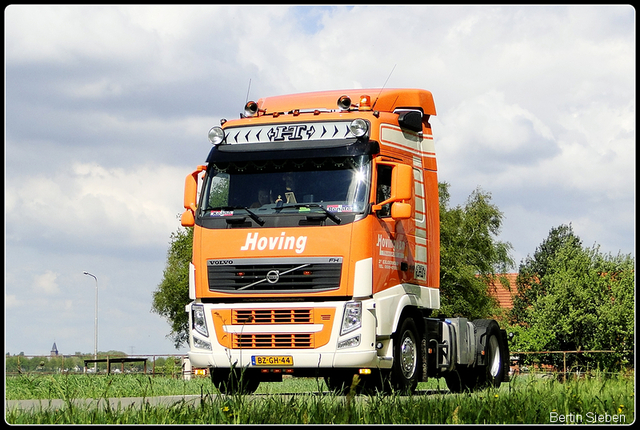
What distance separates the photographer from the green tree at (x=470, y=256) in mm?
52719

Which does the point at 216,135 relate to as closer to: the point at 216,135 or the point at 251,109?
the point at 216,135

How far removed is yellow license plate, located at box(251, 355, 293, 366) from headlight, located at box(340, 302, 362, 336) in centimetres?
82

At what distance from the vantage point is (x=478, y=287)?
174 feet

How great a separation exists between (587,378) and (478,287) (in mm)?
42422

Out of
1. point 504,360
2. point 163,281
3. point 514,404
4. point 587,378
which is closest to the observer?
point 514,404

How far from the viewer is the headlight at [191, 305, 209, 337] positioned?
12570 millimetres

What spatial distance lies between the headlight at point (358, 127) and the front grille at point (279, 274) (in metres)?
1.78

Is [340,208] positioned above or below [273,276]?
above

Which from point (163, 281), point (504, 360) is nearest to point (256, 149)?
point (504, 360)

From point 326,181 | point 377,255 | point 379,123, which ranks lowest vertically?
point 377,255

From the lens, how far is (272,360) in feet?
39.9

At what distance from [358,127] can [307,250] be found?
1862 mm

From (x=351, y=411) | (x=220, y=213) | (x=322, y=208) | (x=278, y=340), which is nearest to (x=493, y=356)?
(x=278, y=340)

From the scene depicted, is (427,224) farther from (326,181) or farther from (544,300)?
(544,300)
